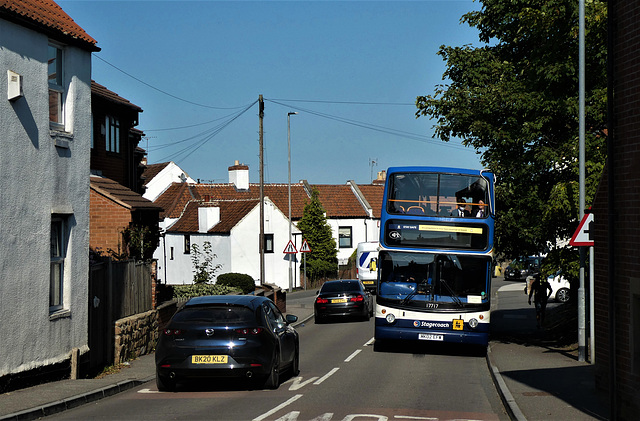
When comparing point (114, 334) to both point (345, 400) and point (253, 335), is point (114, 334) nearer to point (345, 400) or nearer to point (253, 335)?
point (253, 335)

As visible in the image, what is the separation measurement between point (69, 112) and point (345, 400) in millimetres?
7202

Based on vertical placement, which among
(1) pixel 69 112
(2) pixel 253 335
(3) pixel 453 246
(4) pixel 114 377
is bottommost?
(4) pixel 114 377

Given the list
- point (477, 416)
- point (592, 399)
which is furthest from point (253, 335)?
point (592, 399)

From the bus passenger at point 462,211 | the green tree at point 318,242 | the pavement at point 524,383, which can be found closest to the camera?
the pavement at point 524,383

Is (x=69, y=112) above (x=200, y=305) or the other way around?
above

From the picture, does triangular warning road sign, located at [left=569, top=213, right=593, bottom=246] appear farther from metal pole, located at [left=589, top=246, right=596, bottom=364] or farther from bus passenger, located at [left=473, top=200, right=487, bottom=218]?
bus passenger, located at [left=473, top=200, right=487, bottom=218]

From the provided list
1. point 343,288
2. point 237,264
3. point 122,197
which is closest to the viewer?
point 122,197

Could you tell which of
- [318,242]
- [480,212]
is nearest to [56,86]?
[480,212]

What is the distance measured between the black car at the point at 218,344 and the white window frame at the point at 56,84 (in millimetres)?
4279

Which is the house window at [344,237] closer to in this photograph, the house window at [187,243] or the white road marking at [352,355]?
the house window at [187,243]

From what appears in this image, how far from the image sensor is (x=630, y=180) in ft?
34.2

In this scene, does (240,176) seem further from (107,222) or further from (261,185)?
(107,222)

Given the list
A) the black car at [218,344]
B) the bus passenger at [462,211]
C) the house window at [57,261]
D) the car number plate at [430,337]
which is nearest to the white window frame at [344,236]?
the car number plate at [430,337]

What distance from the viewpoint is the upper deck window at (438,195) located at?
1867 cm
